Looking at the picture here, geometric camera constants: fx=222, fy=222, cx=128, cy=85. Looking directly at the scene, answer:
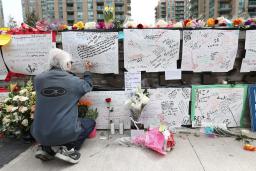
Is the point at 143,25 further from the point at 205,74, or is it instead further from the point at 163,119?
the point at 163,119

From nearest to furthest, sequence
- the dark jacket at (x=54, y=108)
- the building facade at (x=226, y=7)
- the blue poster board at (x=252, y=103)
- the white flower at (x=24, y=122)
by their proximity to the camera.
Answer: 1. the dark jacket at (x=54, y=108)
2. the white flower at (x=24, y=122)
3. the blue poster board at (x=252, y=103)
4. the building facade at (x=226, y=7)

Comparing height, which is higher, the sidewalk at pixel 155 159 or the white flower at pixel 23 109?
the white flower at pixel 23 109

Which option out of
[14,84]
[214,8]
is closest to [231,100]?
[14,84]

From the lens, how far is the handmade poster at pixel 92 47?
9.53 feet

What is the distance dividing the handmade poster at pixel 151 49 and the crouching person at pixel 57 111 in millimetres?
885

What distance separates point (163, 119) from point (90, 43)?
1415 mm

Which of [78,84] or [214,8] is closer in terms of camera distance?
[78,84]

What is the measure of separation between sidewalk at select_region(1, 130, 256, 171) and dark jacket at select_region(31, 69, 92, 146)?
310 mm

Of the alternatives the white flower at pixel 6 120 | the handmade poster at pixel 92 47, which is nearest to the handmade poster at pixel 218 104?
the handmade poster at pixel 92 47

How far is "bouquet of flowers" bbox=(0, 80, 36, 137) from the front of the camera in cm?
263

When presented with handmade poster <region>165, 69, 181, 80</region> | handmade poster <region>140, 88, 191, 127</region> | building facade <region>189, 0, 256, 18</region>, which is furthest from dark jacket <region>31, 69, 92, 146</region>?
building facade <region>189, 0, 256, 18</region>

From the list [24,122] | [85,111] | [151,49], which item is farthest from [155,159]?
[24,122]

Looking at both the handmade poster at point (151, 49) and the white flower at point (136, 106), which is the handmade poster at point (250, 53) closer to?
the handmade poster at point (151, 49)

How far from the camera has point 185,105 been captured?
304 cm
